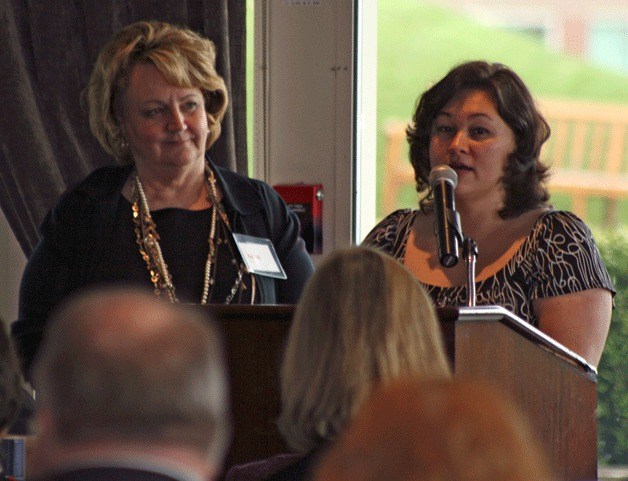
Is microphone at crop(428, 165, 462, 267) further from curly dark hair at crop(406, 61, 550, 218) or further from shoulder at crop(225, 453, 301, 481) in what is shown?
shoulder at crop(225, 453, 301, 481)

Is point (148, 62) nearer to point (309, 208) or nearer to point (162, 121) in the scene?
point (162, 121)

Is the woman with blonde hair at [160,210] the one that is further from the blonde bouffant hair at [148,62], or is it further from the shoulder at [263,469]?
the shoulder at [263,469]

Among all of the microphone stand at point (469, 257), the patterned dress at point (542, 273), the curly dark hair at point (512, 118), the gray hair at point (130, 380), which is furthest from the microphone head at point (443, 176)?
the gray hair at point (130, 380)

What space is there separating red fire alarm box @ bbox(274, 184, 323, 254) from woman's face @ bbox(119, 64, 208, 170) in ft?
3.81

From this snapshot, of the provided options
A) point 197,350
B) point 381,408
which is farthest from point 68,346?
point 381,408

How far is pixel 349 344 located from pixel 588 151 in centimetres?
293

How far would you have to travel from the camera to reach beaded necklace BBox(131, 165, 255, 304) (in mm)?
3361

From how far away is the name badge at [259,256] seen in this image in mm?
3340

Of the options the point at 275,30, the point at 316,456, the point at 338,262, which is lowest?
the point at 316,456

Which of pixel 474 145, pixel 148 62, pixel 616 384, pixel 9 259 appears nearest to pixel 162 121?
pixel 148 62

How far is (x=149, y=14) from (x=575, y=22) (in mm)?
1554

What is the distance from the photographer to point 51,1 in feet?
15.0

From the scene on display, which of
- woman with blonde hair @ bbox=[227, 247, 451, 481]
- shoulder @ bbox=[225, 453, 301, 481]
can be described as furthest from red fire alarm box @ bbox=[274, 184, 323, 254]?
woman with blonde hair @ bbox=[227, 247, 451, 481]

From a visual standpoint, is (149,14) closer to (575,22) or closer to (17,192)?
(17,192)
